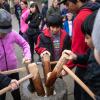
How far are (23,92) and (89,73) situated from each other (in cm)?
86

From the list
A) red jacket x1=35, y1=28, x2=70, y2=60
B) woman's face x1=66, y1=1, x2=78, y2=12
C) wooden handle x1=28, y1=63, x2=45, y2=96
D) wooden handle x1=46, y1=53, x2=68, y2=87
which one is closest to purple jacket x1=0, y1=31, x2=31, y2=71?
red jacket x1=35, y1=28, x2=70, y2=60

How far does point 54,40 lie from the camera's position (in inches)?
161

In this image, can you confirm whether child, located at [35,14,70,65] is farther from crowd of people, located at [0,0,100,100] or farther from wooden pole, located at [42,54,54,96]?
wooden pole, located at [42,54,54,96]

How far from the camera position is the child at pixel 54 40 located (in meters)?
4.00

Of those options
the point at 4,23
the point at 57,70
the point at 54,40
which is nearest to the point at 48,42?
the point at 54,40

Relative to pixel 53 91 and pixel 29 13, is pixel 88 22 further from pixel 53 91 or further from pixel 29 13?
pixel 29 13

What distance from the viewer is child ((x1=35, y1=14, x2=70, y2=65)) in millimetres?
4002

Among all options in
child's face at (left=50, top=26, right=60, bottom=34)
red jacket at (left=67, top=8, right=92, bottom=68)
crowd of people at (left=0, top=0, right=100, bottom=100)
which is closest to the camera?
crowd of people at (left=0, top=0, right=100, bottom=100)

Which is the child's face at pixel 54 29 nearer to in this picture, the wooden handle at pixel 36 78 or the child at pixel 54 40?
the child at pixel 54 40

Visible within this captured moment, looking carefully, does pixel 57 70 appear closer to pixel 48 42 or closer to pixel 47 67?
pixel 47 67

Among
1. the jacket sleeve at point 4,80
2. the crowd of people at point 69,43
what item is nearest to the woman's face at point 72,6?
the crowd of people at point 69,43

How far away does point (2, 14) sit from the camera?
11.4 feet

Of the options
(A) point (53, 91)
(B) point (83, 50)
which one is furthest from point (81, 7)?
(A) point (53, 91)

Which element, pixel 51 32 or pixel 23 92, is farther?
pixel 51 32
